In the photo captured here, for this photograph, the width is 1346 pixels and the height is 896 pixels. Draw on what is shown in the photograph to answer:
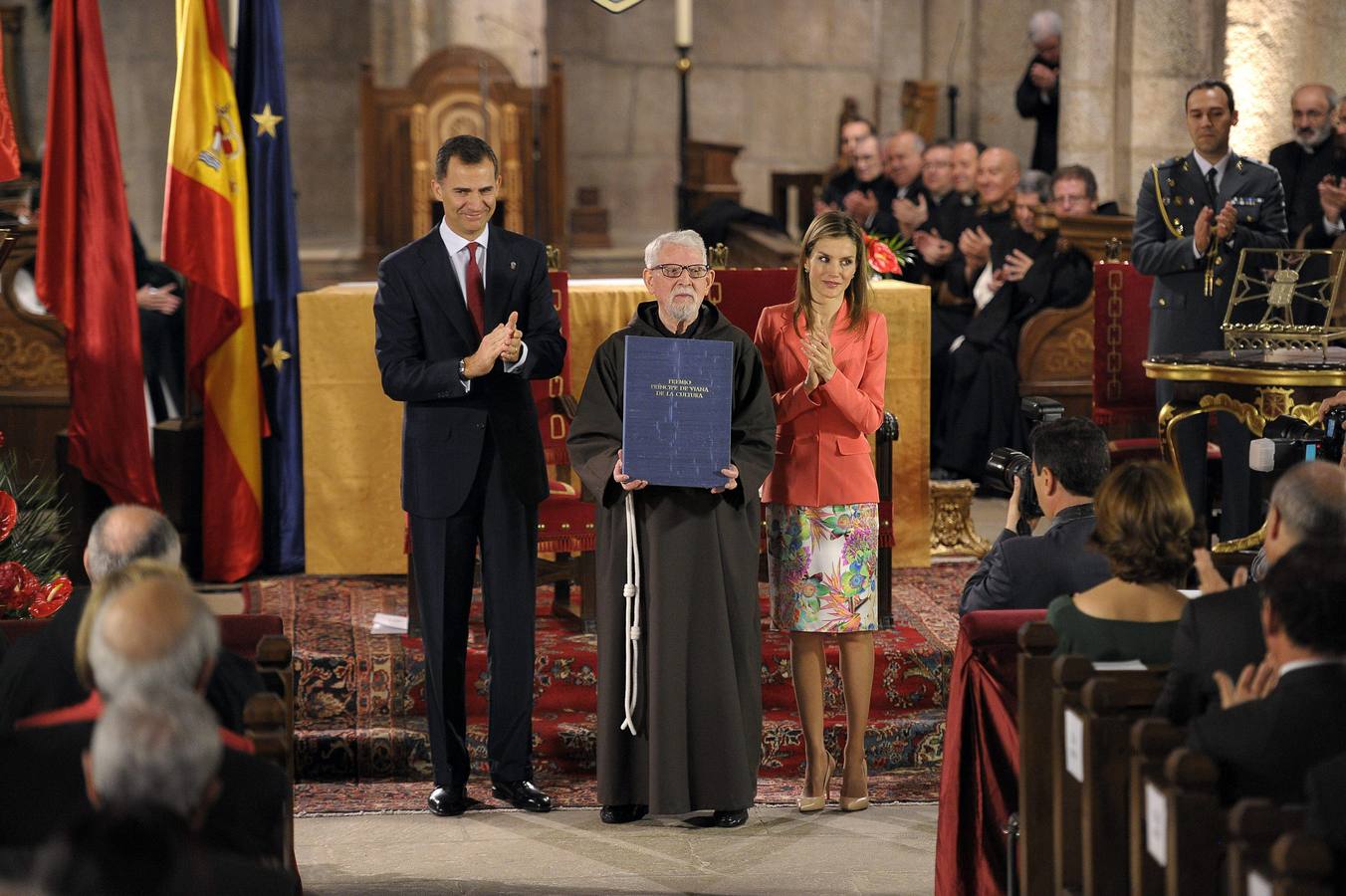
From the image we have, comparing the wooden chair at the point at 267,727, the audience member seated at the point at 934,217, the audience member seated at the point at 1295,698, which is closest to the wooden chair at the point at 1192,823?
the audience member seated at the point at 1295,698

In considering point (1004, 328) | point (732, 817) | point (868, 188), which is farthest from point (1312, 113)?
point (732, 817)

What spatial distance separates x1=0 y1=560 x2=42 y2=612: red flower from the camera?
5117 mm

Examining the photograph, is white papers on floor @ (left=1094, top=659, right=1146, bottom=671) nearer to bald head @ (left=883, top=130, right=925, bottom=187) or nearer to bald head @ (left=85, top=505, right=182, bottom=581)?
bald head @ (left=85, top=505, right=182, bottom=581)

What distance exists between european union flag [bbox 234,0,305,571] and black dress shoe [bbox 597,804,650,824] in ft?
8.31

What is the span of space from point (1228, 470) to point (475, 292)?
333cm

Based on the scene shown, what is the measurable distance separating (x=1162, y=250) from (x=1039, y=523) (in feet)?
9.10

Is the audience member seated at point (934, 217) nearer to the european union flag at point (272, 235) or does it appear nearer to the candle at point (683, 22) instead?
the candle at point (683, 22)

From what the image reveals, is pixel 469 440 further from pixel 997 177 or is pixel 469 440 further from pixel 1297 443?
pixel 997 177

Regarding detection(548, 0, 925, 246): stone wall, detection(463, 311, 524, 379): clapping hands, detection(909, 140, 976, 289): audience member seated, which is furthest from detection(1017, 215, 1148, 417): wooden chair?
detection(548, 0, 925, 246): stone wall

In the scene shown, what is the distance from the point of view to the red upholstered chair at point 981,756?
421 cm

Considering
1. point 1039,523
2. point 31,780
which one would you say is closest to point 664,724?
point 1039,523

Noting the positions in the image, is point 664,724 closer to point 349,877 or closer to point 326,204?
point 349,877

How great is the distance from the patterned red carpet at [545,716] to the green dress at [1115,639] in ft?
6.11

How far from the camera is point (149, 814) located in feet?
7.95
